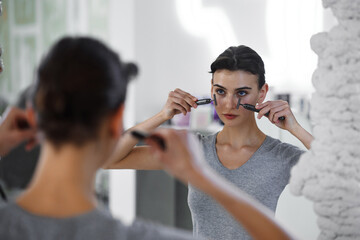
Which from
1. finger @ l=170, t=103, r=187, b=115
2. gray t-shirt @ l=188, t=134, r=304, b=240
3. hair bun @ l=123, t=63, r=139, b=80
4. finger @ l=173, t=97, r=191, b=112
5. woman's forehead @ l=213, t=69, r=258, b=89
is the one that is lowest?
gray t-shirt @ l=188, t=134, r=304, b=240

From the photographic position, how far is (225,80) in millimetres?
1015

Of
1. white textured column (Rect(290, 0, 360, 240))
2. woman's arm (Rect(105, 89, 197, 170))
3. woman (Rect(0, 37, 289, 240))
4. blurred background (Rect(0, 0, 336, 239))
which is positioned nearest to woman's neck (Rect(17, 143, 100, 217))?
woman (Rect(0, 37, 289, 240))

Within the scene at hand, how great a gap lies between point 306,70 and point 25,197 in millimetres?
1692

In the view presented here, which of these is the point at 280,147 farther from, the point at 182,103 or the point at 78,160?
the point at 78,160

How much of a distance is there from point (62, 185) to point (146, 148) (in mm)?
624

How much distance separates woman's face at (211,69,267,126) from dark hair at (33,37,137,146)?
53cm

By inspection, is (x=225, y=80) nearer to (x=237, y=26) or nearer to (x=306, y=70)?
(x=306, y=70)

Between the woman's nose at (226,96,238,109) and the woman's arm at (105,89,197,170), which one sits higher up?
the woman's nose at (226,96,238,109)

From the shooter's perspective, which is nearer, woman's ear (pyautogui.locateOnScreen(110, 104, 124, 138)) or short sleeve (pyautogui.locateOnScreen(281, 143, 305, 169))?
woman's ear (pyautogui.locateOnScreen(110, 104, 124, 138))

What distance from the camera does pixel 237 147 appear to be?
1.07 m

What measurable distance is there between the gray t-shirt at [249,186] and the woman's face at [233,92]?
11 cm

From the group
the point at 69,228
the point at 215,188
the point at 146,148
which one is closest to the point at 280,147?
the point at 146,148

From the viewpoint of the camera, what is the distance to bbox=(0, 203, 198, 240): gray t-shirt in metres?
0.47

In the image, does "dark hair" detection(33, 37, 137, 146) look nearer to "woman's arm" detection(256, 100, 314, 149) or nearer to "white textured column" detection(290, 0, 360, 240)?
"white textured column" detection(290, 0, 360, 240)
